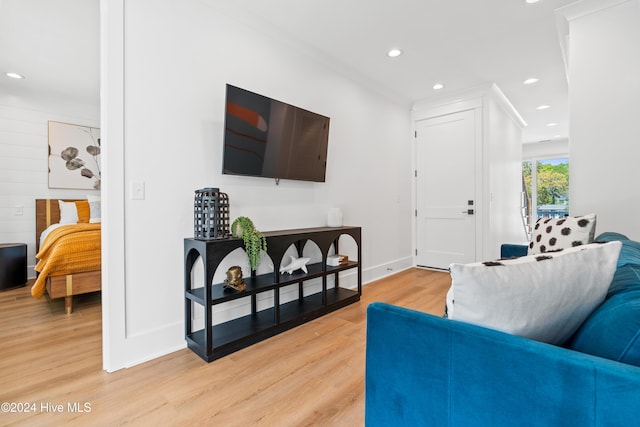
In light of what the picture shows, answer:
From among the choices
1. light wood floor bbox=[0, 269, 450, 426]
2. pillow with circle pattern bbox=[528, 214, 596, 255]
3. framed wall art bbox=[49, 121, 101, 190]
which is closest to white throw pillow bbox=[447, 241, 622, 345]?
light wood floor bbox=[0, 269, 450, 426]

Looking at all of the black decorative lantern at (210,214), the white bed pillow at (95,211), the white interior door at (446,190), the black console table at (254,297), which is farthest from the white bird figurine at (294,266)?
the white bed pillow at (95,211)

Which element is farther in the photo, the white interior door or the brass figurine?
the white interior door

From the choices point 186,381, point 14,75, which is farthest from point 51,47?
point 186,381

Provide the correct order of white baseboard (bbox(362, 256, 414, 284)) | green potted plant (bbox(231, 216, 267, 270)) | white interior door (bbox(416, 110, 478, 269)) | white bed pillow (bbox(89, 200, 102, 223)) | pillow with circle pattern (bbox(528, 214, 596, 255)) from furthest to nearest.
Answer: white interior door (bbox(416, 110, 478, 269)) < white bed pillow (bbox(89, 200, 102, 223)) < white baseboard (bbox(362, 256, 414, 284)) < green potted plant (bbox(231, 216, 267, 270)) < pillow with circle pattern (bbox(528, 214, 596, 255))

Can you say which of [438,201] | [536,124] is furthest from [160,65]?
[536,124]

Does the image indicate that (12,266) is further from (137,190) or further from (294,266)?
(294,266)

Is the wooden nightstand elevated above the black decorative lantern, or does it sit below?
below

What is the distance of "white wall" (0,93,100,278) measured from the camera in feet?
13.0

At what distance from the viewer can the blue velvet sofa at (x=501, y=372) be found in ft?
1.84

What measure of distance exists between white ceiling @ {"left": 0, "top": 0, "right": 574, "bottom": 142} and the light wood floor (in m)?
2.59

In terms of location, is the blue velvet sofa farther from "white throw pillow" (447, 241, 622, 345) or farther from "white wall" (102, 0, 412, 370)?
"white wall" (102, 0, 412, 370)

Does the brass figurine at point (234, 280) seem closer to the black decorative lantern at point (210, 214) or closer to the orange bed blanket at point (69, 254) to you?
the black decorative lantern at point (210, 214)

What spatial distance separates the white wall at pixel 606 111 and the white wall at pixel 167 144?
2.33 metres

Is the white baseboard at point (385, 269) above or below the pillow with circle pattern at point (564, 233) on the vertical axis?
below
